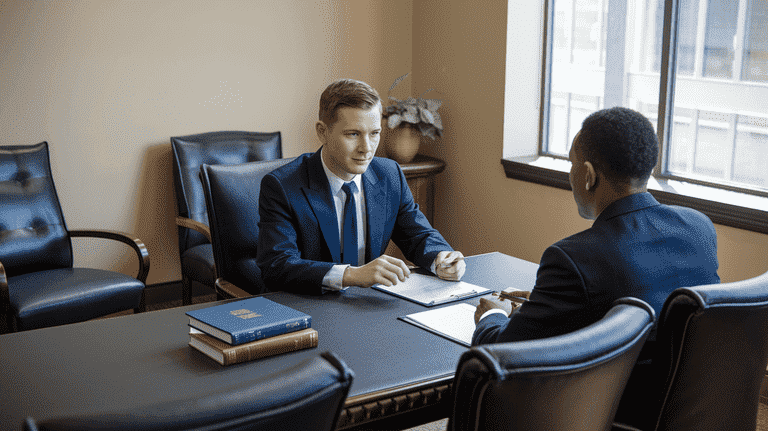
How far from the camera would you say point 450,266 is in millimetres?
2189

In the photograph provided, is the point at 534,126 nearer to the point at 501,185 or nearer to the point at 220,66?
the point at 501,185

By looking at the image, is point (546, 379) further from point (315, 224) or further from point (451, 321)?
point (315, 224)

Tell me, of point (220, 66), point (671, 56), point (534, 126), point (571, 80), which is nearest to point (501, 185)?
point (534, 126)

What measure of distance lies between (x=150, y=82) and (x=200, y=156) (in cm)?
50

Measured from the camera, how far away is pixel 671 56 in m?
3.35

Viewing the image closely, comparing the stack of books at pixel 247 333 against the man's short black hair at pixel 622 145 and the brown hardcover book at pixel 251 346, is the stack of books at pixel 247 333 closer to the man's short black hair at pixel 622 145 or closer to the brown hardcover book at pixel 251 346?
the brown hardcover book at pixel 251 346

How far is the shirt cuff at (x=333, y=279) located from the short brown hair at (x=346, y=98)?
53cm

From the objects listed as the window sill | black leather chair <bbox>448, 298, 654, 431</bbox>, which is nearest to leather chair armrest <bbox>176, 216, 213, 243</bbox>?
the window sill

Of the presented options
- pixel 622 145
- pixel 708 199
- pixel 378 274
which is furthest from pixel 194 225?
pixel 622 145

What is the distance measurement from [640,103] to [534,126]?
707mm

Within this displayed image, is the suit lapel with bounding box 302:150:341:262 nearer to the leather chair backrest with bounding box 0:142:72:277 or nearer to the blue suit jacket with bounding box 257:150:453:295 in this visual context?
the blue suit jacket with bounding box 257:150:453:295

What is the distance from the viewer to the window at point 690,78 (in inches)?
123

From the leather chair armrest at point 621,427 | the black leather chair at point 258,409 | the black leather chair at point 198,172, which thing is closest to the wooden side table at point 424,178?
the black leather chair at point 198,172

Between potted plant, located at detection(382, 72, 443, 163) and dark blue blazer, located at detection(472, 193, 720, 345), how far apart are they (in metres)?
2.79
